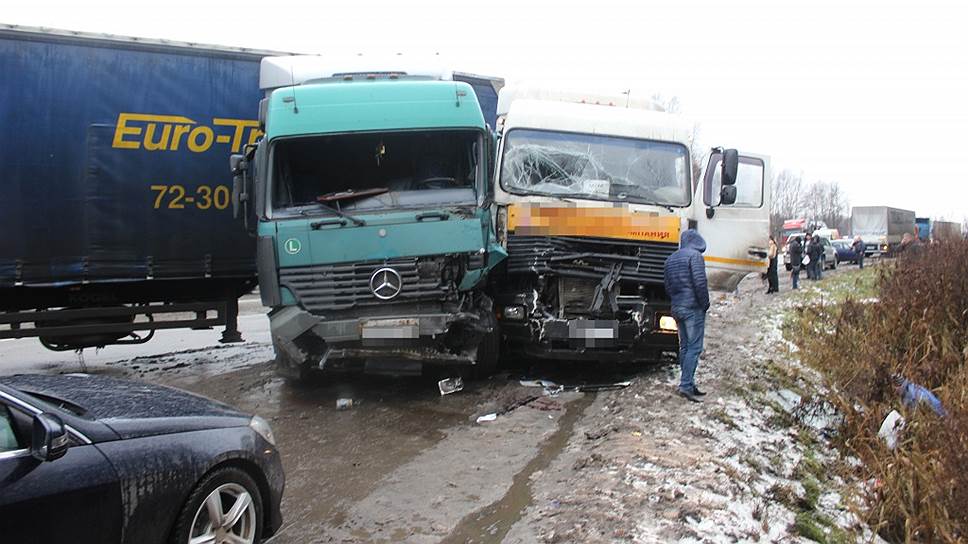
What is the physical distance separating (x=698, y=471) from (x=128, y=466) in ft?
11.6

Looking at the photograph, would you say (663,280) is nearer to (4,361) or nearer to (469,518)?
(469,518)

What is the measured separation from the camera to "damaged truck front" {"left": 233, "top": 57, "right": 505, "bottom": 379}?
22.5ft

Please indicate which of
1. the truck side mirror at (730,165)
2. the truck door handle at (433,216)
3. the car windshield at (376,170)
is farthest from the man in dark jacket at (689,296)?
the truck door handle at (433,216)

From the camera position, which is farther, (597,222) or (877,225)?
(877,225)

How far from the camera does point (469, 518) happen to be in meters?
4.61

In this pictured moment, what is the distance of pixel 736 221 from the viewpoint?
8.74 metres

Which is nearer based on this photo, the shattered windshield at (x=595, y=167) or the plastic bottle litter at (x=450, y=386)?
the plastic bottle litter at (x=450, y=386)

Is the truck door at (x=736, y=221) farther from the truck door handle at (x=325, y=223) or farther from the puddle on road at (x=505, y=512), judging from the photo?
the truck door handle at (x=325, y=223)

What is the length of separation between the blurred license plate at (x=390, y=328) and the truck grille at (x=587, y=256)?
1.50 metres

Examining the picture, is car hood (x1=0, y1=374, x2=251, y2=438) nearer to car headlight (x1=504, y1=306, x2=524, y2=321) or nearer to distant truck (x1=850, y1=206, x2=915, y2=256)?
car headlight (x1=504, y1=306, x2=524, y2=321)

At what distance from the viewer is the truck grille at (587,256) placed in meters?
7.76

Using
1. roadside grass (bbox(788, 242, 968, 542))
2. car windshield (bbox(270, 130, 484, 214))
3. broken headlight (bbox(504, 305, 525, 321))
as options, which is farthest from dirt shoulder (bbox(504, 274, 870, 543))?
car windshield (bbox(270, 130, 484, 214))

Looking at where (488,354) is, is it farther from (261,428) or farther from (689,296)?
(261,428)

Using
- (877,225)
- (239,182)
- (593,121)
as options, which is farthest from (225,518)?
(877,225)
